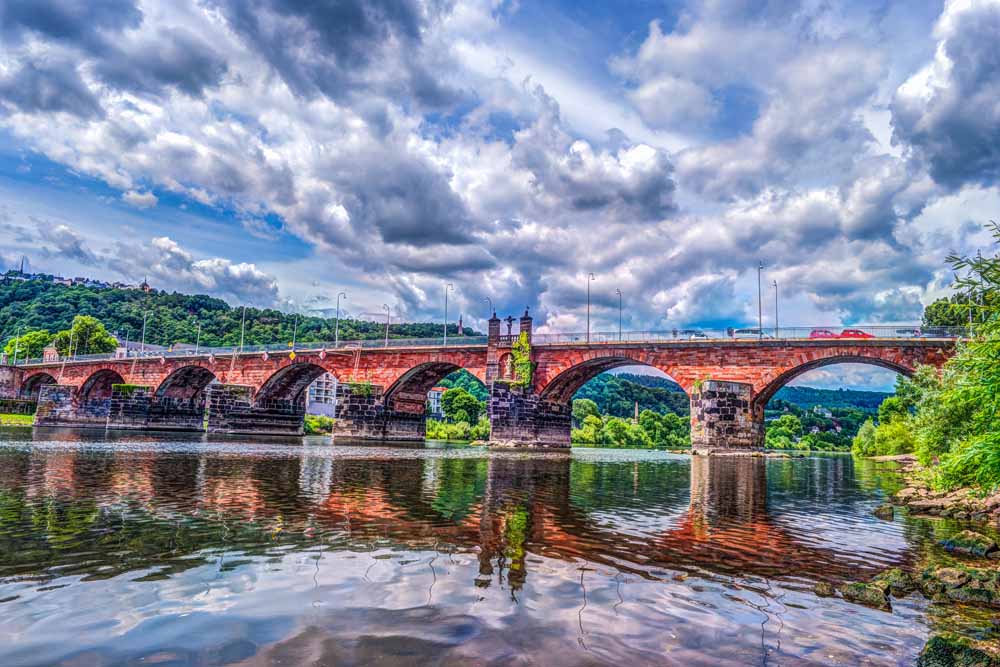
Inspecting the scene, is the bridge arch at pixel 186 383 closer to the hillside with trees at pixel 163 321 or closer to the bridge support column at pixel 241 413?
the bridge support column at pixel 241 413

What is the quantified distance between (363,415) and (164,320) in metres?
85.4

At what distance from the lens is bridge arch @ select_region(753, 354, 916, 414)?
35.8 meters

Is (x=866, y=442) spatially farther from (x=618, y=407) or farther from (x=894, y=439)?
(x=618, y=407)

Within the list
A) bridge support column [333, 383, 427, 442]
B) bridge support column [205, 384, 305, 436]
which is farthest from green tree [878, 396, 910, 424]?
bridge support column [205, 384, 305, 436]

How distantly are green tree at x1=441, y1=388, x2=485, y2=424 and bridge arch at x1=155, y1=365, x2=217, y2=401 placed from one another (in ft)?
114

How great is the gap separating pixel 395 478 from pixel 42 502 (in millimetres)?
8965

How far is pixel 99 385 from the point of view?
79688 mm

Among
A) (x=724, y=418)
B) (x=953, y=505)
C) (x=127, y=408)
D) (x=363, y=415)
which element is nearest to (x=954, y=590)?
(x=953, y=505)

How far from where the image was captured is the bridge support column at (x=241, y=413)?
58062mm

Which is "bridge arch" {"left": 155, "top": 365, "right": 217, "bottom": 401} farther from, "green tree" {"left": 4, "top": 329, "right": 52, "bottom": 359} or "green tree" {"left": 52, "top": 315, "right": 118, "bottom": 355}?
"green tree" {"left": 4, "top": 329, "right": 52, "bottom": 359}

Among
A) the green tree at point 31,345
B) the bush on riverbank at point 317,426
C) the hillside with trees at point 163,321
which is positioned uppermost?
the hillside with trees at point 163,321

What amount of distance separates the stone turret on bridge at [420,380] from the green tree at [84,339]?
1190 cm

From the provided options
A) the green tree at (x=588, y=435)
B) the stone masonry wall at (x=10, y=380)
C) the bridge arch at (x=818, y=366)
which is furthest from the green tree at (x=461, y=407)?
the stone masonry wall at (x=10, y=380)

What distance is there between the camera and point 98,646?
4.39 m
